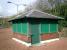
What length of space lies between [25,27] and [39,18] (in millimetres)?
1813

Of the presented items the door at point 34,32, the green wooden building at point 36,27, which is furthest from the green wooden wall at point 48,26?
the door at point 34,32

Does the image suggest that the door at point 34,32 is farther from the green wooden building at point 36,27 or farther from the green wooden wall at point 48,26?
the green wooden wall at point 48,26

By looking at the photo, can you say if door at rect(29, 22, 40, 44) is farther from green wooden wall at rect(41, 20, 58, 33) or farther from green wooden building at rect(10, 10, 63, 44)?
green wooden wall at rect(41, 20, 58, 33)

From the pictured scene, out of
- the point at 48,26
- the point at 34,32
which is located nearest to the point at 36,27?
the point at 34,32

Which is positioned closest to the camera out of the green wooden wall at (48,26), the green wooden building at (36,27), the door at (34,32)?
the green wooden building at (36,27)

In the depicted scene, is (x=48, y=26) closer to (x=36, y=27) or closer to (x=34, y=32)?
(x=36, y=27)

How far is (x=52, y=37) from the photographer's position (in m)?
18.6

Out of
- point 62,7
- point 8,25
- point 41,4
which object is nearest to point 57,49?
point 62,7

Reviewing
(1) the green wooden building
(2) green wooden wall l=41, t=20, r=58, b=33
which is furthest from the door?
(2) green wooden wall l=41, t=20, r=58, b=33

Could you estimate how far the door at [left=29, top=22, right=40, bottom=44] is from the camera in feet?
51.5

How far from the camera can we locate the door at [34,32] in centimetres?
1570

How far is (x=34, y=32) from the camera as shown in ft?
52.5

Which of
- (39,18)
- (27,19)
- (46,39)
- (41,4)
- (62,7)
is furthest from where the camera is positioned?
(41,4)

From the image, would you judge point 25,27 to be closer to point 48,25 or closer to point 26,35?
point 26,35
